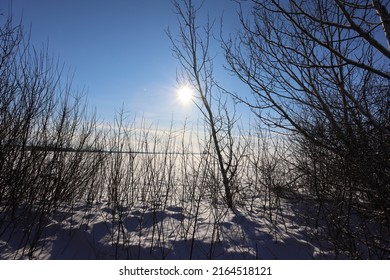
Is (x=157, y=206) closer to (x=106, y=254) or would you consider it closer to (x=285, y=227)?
(x=106, y=254)

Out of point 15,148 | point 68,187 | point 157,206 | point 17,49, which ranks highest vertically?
point 17,49

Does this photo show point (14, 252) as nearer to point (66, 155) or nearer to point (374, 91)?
point (66, 155)

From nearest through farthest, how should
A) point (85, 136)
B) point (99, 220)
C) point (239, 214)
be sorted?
point (99, 220), point (239, 214), point (85, 136)

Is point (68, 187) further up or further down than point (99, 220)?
further up

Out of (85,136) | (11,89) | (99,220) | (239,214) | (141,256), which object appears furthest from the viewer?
(85,136)

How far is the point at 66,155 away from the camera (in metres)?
3.27

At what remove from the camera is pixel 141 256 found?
1.94 m

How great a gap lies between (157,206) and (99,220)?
0.81 meters

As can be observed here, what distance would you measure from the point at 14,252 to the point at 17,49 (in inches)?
85.9

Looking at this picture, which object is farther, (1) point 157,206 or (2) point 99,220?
(1) point 157,206

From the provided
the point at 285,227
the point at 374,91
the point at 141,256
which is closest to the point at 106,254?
the point at 141,256
